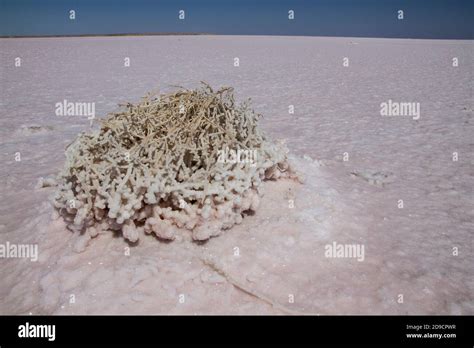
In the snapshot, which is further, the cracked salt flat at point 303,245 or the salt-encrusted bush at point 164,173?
the salt-encrusted bush at point 164,173

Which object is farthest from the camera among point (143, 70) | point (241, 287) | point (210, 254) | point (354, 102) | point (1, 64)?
point (1, 64)

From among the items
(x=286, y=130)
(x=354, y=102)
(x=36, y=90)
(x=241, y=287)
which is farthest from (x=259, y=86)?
(x=241, y=287)

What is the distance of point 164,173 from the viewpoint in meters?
2.95

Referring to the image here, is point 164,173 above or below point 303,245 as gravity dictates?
above

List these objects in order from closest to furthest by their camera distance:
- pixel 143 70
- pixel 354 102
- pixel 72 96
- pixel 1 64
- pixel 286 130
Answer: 1. pixel 286 130
2. pixel 354 102
3. pixel 72 96
4. pixel 143 70
5. pixel 1 64

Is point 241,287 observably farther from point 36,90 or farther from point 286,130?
point 36,90

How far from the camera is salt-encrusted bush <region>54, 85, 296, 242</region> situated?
2922 mm

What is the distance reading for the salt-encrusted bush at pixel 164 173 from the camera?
2922 mm

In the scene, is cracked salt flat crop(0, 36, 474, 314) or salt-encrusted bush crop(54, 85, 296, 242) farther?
salt-encrusted bush crop(54, 85, 296, 242)

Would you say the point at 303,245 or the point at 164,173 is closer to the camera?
the point at 164,173

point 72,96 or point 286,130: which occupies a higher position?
point 72,96
